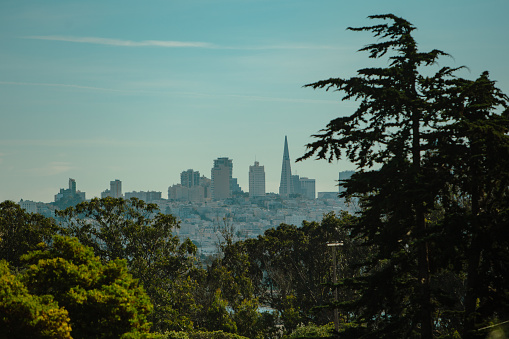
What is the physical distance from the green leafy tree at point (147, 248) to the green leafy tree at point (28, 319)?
15554 mm

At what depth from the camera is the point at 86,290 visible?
56.6 feet

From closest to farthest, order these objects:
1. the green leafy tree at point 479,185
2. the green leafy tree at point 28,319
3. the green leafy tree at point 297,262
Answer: the green leafy tree at point 479,185, the green leafy tree at point 28,319, the green leafy tree at point 297,262

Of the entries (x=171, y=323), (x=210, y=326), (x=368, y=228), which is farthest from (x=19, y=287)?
(x=210, y=326)

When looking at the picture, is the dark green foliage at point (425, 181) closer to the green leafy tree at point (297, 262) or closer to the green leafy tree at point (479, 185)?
the green leafy tree at point (479, 185)

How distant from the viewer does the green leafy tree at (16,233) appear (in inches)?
1304

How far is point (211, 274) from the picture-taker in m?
37.7

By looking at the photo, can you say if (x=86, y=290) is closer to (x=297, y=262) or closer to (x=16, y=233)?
(x=16, y=233)

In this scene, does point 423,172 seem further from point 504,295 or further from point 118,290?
point 118,290

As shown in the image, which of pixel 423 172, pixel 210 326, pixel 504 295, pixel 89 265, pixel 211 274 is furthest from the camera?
pixel 211 274

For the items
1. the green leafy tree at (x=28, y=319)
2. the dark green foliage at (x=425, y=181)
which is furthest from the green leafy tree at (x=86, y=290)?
the dark green foliage at (x=425, y=181)

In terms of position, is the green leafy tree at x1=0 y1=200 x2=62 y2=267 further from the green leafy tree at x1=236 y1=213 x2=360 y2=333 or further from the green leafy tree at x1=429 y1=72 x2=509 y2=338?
the green leafy tree at x1=429 y1=72 x2=509 y2=338

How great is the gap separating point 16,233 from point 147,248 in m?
6.98

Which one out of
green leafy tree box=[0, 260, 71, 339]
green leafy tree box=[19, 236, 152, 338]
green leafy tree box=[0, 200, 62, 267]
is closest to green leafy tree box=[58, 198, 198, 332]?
green leafy tree box=[0, 200, 62, 267]

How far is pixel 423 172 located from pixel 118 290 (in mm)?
8232
